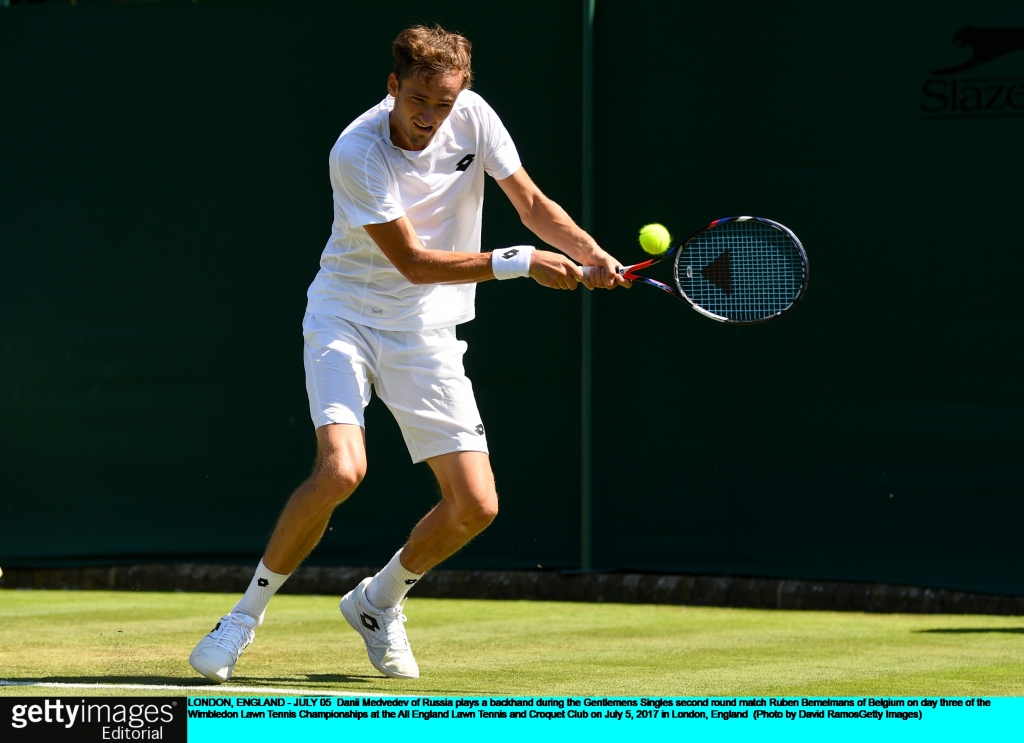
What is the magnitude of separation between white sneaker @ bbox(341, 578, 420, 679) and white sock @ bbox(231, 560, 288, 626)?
0.30 metres

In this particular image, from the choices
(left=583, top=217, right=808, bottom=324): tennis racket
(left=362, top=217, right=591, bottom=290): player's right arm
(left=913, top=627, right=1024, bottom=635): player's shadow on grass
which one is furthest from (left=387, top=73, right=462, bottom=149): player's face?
(left=913, top=627, right=1024, bottom=635): player's shadow on grass

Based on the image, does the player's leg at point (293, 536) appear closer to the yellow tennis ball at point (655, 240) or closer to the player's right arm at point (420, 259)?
the player's right arm at point (420, 259)

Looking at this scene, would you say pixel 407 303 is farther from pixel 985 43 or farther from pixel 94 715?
pixel 985 43

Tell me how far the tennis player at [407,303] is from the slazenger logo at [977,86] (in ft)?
7.70

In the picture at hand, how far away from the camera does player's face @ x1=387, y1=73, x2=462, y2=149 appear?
459cm

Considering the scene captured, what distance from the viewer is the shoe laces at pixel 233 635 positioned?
4.61m

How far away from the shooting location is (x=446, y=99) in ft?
15.2

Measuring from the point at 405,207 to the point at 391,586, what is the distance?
1.10 m

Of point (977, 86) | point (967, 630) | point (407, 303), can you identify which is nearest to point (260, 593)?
point (407, 303)

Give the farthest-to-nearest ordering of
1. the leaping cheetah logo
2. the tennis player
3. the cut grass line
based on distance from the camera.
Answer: the leaping cheetah logo, the tennis player, the cut grass line

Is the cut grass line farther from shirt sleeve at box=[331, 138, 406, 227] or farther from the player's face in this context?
the player's face

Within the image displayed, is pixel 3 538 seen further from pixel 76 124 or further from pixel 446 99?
pixel 446 99

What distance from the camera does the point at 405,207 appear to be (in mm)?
4871

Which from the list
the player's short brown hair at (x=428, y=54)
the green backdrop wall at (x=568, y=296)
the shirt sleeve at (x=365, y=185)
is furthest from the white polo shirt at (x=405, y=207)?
the green backdrop wall at (x=568, y=296)
